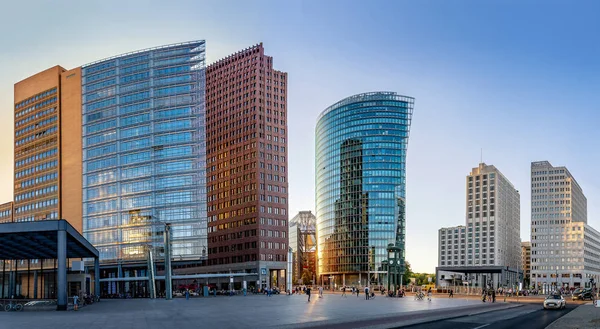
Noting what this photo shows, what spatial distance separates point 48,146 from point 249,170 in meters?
53.6

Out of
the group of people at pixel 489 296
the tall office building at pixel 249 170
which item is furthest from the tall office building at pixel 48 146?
the group of people at pixel 489 296

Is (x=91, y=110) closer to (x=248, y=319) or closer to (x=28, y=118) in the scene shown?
(x=28, y=118)

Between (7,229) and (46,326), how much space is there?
73.1 feet

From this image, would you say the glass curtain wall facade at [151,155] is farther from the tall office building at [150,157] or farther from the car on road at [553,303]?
the car on road at [553,303]

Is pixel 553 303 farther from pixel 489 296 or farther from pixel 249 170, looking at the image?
pixel 249 170

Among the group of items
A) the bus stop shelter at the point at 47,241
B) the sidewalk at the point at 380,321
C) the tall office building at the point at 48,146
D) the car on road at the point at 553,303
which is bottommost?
the car on road at the point at 553,303

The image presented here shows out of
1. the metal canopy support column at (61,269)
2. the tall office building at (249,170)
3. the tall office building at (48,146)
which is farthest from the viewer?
the tall office building at (249,170)

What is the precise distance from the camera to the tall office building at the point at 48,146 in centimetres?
13938

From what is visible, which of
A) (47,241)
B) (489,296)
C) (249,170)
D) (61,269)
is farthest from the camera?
(249,170)

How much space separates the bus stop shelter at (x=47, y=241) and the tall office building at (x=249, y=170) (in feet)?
240

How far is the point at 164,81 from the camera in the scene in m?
128

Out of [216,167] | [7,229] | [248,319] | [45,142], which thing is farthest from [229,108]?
[248,319]

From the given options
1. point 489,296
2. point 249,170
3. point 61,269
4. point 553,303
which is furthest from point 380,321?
point 249,170

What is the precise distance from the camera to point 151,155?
12669 cm
